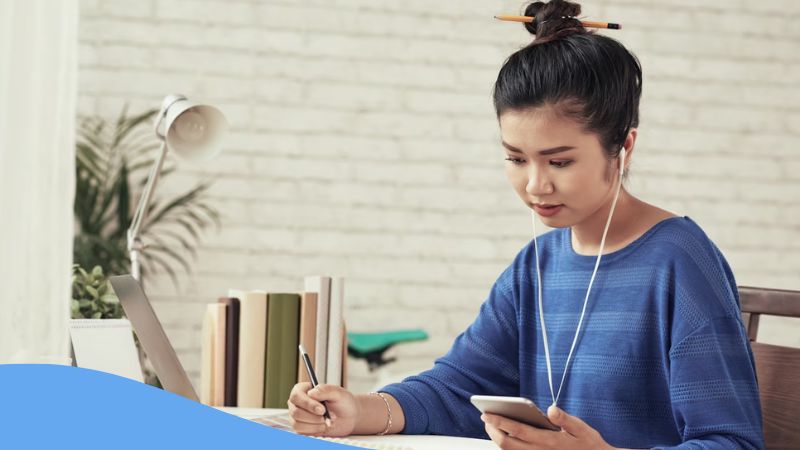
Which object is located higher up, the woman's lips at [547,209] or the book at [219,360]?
the woman's lips at [547,209]

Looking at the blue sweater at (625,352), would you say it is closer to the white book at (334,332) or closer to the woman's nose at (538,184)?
the woman's nose at (538,184)

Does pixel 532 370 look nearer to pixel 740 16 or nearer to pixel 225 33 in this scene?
pixel 225 33

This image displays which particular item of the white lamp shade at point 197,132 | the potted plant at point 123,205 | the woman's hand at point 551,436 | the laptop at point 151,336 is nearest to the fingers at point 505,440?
the woman's hand at point 551,436

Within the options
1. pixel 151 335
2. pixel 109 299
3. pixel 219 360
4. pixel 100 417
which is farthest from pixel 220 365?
pixel 100 417

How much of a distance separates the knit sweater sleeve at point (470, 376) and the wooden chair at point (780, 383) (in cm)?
35

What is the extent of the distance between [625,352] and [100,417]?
836 mm

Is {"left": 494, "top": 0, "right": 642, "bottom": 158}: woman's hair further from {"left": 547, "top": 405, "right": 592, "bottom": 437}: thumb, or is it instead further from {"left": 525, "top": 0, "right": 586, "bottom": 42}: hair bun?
{"left": 547, "top": 405, "right": 592, "bottom": 437}: thumb

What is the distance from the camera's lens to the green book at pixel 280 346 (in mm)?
1683

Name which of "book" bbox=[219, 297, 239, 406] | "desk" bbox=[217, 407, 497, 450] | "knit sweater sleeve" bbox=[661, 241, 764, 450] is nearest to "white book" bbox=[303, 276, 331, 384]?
"book" bbox=[219, 297, 239, 406]

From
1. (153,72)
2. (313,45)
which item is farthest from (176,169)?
(313,45)

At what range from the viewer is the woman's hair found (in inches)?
50.1

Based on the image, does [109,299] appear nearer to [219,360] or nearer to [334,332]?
[219,360]

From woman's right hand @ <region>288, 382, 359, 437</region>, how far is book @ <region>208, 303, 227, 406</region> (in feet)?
1.44

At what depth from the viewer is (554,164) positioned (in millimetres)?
1261
